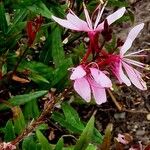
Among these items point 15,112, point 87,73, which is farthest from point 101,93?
point 15,112

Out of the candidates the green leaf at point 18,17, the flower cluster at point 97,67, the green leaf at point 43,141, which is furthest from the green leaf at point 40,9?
the flower cluster at point 97,67

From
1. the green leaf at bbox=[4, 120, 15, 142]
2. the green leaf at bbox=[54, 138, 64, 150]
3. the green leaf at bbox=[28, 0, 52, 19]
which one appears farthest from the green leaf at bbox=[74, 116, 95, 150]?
the green leaf at bbox=[28, 0, 52, 19]

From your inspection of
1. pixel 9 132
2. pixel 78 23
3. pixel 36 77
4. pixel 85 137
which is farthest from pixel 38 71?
pixel 78 23

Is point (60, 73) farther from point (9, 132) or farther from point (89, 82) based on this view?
point (89, 82)

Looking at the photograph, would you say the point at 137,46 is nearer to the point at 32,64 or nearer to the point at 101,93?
the point at 32,64

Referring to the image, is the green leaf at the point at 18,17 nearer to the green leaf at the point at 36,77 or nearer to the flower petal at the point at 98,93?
the green leaf at the point at 36,77

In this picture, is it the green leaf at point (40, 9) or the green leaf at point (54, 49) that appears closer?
the green leaf at point (40, 9)

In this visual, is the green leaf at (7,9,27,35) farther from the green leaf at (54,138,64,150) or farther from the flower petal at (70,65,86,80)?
the flower petal at (70,65,86,80)

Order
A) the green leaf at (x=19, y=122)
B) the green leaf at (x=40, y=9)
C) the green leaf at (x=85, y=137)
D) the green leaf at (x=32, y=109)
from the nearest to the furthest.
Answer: the green leaf at (x=85, y=137) < the green leaf at (x=19, y=122) < the green leaf at (x=40, y=9) < the green leaf at (x=32, y=109)
